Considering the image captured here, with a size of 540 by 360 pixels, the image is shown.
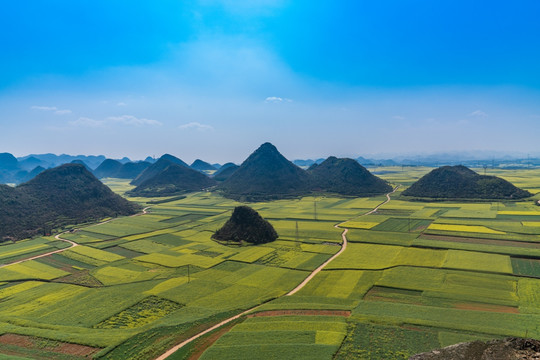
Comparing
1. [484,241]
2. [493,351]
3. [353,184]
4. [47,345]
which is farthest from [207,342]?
[353,184]

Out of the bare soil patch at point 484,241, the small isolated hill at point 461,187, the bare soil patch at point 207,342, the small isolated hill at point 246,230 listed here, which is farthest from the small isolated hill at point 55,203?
the small isolated hill at point 461,187

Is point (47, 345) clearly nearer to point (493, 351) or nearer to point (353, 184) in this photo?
point (493, 351)

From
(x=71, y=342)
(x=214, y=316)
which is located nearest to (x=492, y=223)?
(x=214, y=316)

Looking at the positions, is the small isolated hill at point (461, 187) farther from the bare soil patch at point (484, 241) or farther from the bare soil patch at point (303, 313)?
the bare soil patch at point (303, 313)

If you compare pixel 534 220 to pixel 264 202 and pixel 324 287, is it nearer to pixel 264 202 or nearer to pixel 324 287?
pixel 324 287

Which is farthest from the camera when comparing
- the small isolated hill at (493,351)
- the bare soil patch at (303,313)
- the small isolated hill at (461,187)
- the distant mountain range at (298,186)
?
the distant mountain range at (298,186)

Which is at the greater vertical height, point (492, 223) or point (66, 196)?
point (66, 196)
